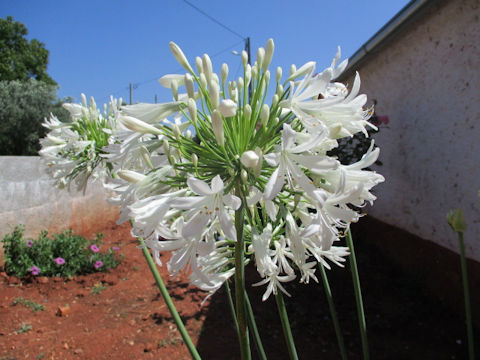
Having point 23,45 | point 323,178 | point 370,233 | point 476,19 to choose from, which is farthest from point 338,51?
point 23,45

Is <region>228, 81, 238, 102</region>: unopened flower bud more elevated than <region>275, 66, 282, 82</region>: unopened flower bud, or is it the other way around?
<region>275, 66, 282, 82</region>: unopened flower bud

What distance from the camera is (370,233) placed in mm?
6203

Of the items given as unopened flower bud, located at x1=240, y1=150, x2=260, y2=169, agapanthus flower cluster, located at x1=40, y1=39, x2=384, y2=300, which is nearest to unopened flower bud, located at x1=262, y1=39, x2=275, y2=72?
agapanthus flower cluster, located at x1=40, y1=39, x2=384, y2=300

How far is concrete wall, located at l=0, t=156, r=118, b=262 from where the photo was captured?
5723 millimetres

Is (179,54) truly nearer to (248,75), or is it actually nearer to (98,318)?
(248,75)

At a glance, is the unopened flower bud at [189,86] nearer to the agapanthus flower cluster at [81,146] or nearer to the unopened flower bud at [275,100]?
the unopened flower bud at [275,100]

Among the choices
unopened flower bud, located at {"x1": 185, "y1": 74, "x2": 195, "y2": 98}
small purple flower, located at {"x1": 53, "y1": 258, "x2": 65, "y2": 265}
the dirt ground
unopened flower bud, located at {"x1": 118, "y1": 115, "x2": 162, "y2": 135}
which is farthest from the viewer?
small purple flower, located at {"x1": 53, "y1": 258, "x2": 65, "y2": 265}

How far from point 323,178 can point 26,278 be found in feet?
20.0

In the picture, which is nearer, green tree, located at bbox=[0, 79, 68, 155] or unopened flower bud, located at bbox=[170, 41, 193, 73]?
unopened flower bud, located at bbox=[170, 41, 193, 73]

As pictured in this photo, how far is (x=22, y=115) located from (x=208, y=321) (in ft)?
49.4

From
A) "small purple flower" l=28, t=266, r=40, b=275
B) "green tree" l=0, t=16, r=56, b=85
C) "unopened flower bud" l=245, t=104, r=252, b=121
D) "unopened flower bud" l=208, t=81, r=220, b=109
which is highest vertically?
"green tree" l=0, t=16, r=56, b=85

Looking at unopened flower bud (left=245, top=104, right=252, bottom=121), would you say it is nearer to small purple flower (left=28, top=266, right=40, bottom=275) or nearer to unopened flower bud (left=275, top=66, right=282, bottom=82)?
unopened flower bud (left=275, top=66, right=282, bottom=82)

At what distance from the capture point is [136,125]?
115 cm

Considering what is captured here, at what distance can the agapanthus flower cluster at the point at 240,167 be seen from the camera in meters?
1.03
